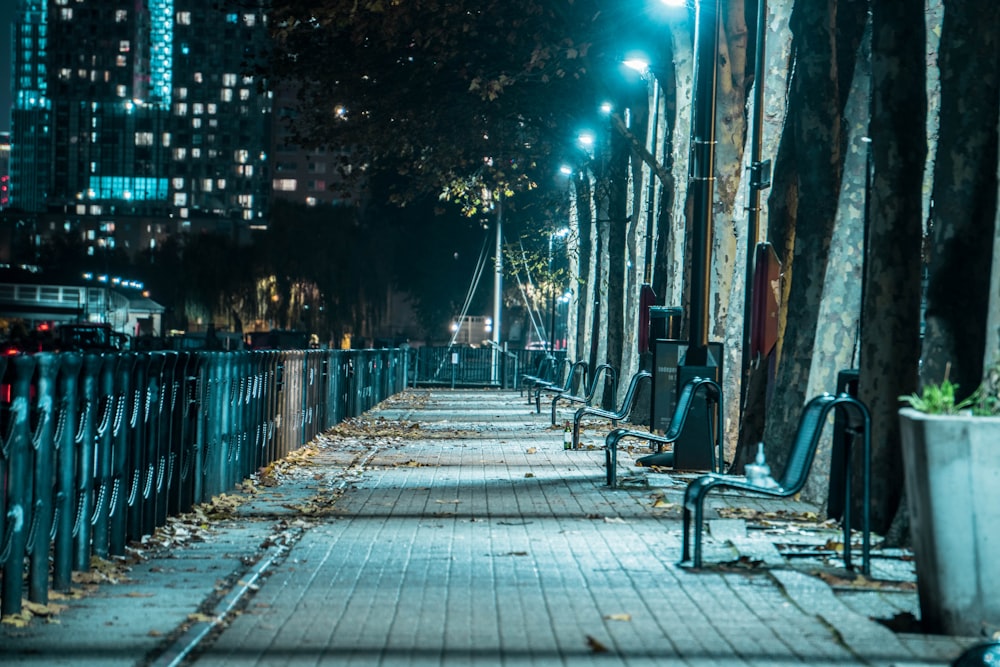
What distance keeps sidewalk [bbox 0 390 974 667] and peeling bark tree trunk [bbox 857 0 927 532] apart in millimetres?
1354

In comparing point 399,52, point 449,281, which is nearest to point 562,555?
point 399,52

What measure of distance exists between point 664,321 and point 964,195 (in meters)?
13.8

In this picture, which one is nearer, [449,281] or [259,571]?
[259,571]

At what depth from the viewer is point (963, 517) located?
7.25 m

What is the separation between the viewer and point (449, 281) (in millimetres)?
81688

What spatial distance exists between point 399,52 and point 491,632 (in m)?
26.0

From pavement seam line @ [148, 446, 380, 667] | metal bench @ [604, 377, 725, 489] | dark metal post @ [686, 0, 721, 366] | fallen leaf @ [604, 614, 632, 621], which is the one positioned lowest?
pavement seam line @ [148, 446, 380, 667]

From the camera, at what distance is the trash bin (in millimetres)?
24016

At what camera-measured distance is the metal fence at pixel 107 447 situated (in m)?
7.93

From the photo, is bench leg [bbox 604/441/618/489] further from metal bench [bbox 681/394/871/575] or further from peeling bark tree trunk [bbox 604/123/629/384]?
peeling bark tree trunk [bbox 604/123/629/384]

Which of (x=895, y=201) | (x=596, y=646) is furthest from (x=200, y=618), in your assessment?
(x=895, y=201)

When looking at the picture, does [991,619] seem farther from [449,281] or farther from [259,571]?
[449,281]

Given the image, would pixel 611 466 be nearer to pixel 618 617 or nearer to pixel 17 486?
pixel 618 617

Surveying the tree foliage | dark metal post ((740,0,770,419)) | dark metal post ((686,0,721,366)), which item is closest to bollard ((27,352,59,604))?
dark metal post ((686,0,721,366))
